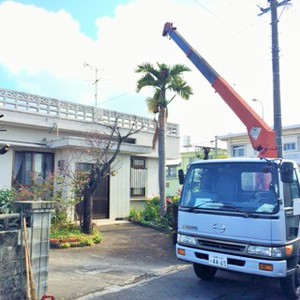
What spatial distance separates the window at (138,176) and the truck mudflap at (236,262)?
10797 millimetres

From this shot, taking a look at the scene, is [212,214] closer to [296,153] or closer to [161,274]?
[161,274]

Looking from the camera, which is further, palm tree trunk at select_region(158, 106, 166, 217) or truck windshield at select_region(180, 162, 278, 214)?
palm tree trunk at select_region(158, 106, 166, 217)

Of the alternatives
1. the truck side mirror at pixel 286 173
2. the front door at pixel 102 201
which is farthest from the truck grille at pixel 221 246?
the front door at pixel 102 201

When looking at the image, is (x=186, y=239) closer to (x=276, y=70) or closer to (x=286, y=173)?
(x=286, y=173)

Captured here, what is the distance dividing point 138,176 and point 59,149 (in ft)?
14.7

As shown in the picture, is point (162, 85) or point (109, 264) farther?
point (162, 85)

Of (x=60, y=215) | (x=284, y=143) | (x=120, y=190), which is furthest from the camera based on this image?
(x=284, y=143)

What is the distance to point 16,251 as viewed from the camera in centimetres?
504

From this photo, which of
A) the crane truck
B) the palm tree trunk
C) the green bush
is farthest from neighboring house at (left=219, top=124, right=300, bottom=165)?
the green bush

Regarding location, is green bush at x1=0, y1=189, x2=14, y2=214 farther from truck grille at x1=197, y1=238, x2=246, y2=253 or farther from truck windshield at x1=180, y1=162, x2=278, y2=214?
truck grille at x1=197, y1=238, x2=246, y2=253

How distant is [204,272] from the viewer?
6824mm

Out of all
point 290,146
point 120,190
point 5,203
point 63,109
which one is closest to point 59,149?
point 63,109

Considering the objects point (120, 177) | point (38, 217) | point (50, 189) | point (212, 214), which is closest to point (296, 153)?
point (120, 177)

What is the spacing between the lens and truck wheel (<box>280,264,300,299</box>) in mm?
5633
